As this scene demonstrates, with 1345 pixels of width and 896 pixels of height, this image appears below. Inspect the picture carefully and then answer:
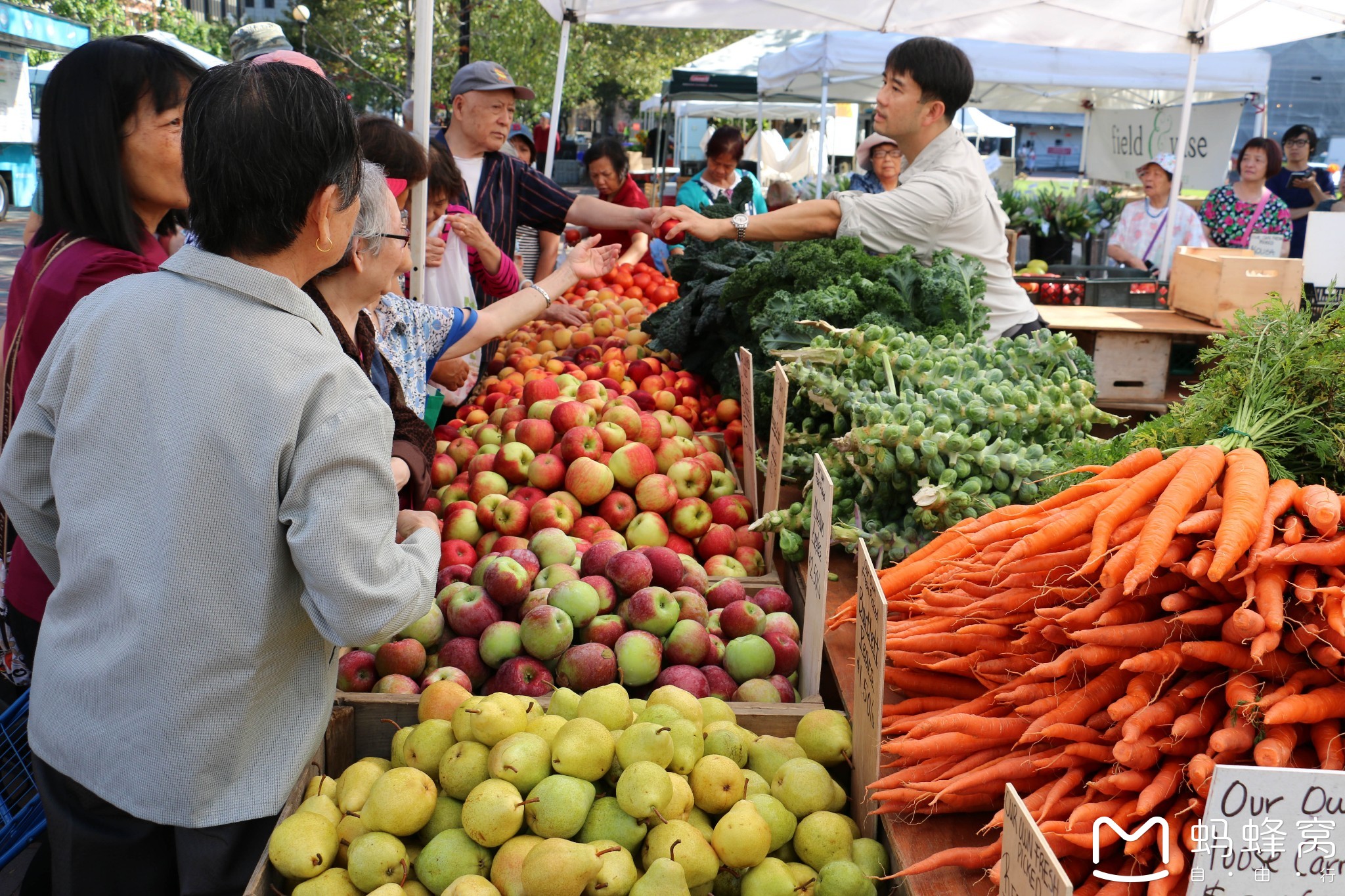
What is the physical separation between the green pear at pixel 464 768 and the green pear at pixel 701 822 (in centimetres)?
33

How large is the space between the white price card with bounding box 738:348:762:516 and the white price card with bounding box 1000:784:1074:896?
1740 millimetres

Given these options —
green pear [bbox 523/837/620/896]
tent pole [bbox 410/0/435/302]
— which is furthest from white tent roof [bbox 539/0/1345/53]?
green pear [bbox 523/837/620/896]

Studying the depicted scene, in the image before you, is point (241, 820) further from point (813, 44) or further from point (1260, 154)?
point (813, 44)

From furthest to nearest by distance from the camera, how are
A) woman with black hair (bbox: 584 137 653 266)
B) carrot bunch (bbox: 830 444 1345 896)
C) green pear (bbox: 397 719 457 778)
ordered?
woman with black hair (bbox: 584 137 653 266) < green pear (bbox: 397 719 457 778) < carrot bunch (bbox: 830 444 1345 896)

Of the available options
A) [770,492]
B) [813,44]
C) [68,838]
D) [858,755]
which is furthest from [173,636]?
[813,44]

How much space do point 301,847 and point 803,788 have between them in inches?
31.5

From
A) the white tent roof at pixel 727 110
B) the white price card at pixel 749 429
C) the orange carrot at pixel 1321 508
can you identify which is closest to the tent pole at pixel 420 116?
the white price card at pixel 749 429

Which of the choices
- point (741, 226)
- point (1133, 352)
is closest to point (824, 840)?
point (741, 226)

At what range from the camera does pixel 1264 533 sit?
1.46 m

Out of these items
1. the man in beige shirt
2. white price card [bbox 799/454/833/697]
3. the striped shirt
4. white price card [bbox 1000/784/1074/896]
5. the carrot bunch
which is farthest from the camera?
the striped shirt

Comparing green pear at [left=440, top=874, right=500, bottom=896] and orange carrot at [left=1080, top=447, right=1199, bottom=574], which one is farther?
orange carrot at [left=1080, top=447, right=1199, bottom=574]

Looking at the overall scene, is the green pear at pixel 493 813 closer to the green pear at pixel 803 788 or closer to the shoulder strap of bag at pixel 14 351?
the green pear at pixel 803 788

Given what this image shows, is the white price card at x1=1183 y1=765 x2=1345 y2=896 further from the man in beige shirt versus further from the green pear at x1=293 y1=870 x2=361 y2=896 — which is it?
the man in beige shirt

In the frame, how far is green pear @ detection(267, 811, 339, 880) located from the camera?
1483 millimetres
